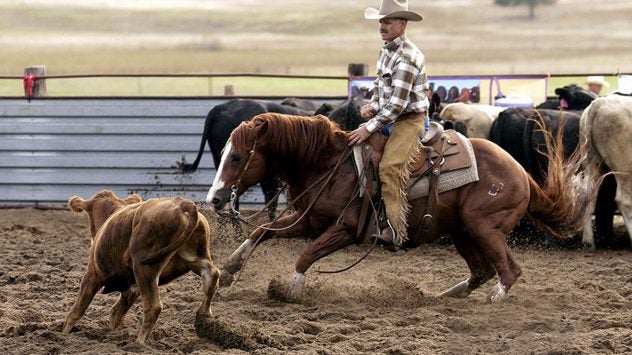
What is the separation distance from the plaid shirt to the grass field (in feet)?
57.9

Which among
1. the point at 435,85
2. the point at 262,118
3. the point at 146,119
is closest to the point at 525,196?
the point at 262,118

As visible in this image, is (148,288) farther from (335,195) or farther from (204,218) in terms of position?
(335,195)

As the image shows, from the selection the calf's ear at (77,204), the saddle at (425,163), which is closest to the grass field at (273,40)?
the saddle at (425,163)

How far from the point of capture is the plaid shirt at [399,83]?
6.69 metres

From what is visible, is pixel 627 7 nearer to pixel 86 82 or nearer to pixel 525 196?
pixel 86 82

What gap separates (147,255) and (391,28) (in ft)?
A: 7.37

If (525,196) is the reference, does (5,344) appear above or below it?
below

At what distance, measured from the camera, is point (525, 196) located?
7.05m

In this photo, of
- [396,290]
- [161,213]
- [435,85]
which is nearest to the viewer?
[161,213]

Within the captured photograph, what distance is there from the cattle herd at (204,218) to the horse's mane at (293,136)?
79 cm

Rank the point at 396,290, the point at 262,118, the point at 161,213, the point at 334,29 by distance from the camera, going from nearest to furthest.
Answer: the point at 161,213 → the point at 262,118 → the point at 396,290 → the point at 334,29

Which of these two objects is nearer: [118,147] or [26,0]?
[118,147]

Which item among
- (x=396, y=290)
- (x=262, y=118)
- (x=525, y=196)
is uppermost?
(x=262, y=118)

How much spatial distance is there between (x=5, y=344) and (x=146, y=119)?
742 cm
